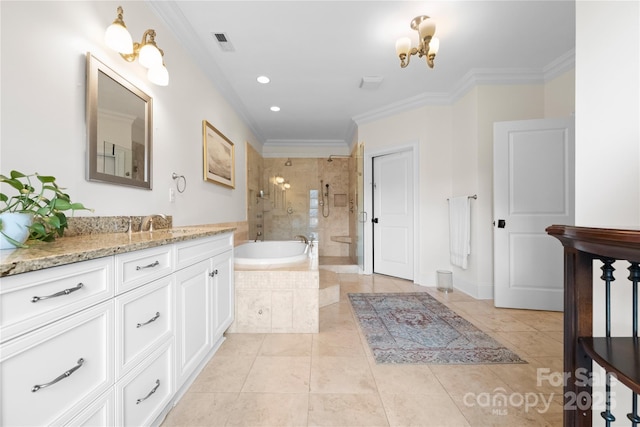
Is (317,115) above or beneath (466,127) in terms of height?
above

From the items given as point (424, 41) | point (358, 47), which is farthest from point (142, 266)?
point (358, 47)

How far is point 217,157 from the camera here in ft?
9.66

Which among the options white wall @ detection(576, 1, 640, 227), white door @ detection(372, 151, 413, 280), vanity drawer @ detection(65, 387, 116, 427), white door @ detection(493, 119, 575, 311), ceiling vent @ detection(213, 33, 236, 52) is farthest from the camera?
white door @ detection(372, 151, 413, 280)

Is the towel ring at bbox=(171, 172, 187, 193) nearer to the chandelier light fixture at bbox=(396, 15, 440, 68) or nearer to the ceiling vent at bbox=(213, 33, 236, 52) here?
the ceiling vent at bbox=(213, 33, 236, 52)

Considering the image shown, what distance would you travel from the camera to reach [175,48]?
2148mm

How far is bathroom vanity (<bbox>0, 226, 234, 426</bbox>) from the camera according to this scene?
608 mm

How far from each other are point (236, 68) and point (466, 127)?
8.98 feet

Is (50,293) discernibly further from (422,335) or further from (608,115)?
(422,335)

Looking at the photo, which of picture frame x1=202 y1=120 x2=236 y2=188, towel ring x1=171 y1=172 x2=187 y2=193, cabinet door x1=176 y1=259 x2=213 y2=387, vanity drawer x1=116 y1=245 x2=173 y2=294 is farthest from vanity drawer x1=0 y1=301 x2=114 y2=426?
picture frame x1=202 y1=120 x2=236 y2=188

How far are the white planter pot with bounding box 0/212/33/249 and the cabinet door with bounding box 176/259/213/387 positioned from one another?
58cm

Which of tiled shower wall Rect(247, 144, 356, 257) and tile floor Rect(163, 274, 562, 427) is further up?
tiled shower wall Rect(247, 144, 356, 257)

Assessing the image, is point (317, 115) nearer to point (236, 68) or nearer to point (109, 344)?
point (236, 68)

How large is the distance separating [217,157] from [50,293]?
96.5 inches

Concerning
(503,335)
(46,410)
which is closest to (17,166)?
(46,410)
